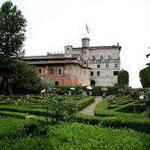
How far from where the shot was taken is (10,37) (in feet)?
153

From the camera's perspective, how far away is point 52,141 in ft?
39.9

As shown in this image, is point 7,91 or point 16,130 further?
point 7,91

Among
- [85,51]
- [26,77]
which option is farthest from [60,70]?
[85,51]

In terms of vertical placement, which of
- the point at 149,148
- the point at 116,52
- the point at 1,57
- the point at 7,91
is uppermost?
the point at 116,52

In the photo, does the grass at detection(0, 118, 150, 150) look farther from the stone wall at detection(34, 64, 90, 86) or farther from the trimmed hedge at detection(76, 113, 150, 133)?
the stone wall at detection(34, 64, 90, 86)

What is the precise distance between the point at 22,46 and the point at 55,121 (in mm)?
31614

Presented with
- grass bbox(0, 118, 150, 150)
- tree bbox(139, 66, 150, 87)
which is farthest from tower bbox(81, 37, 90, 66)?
grass bbox(0, 118, 150, 150)

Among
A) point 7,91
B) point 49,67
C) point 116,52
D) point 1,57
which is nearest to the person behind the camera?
point 1,57

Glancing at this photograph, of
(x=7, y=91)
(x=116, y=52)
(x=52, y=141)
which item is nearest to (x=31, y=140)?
(x=52, y=141)

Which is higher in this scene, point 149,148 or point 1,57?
point 1,57

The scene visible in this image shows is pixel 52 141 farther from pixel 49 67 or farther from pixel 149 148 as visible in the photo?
pixel 49 67

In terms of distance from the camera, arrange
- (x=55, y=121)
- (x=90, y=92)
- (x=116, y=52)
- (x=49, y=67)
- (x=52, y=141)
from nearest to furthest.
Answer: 1. (x=52, y=141)
2. (x=55, y=121)
3. (x=90, y=92)
4. (x=49, y=67)
5. (x=116, y=52)

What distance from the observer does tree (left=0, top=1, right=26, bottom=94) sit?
46062 mm

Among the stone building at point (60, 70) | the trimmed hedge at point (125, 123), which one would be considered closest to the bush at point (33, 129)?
the trimmed hedge at point (125, 123)
